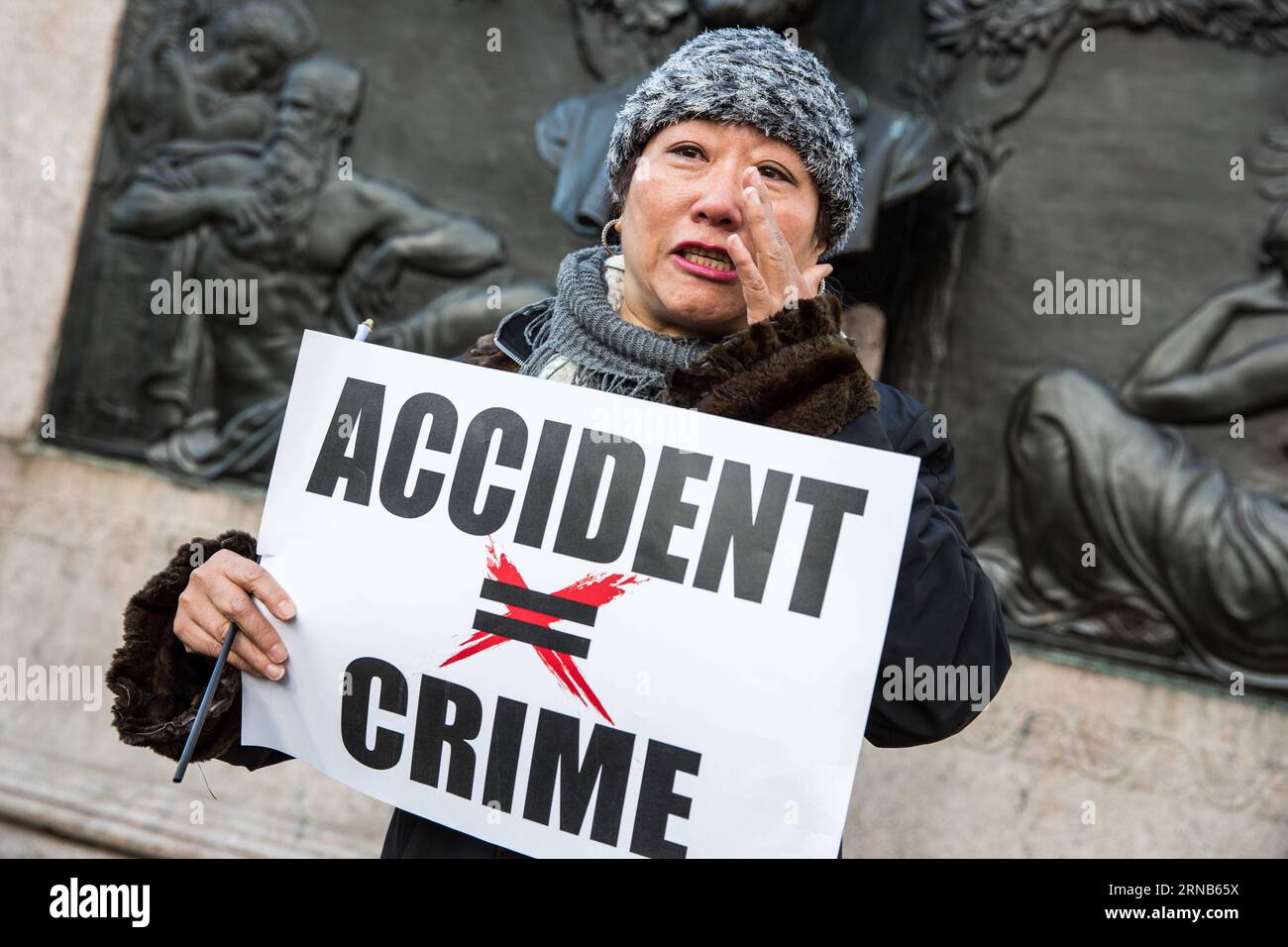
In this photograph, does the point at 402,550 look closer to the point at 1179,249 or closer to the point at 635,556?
the point at 635,556

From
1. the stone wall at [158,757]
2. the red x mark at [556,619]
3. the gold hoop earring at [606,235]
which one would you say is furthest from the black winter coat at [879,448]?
the stone wall at [158,757]

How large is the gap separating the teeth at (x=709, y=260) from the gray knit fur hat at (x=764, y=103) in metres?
0.19

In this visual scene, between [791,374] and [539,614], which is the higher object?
[791,374]

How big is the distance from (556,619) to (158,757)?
3308 millimetres

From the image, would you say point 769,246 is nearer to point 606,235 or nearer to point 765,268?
point 765,268

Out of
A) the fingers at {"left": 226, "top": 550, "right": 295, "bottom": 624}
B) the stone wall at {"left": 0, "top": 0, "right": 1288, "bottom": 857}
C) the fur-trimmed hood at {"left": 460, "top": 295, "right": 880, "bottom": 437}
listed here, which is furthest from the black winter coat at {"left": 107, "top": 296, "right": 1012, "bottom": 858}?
the stone wall at {"left": 0, "top": 0, "right": 1288, "bottom": 857}

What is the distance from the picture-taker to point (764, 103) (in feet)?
5.57

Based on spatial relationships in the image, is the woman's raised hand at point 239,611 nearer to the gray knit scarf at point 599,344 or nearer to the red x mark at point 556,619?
the red x mark at point 556,619

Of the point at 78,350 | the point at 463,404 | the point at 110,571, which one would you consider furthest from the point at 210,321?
the point at 463,404

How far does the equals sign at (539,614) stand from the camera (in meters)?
1.55

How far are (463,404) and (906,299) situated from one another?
2474mm

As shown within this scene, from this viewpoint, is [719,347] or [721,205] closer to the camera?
[719,347]

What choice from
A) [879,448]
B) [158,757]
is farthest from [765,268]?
[158,757]

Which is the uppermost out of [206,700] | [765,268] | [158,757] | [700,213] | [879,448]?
[700,213]
